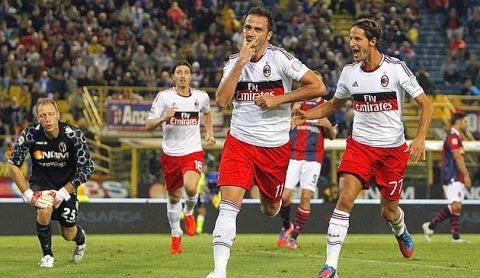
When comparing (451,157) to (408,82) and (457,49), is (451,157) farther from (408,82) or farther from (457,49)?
(457,49)

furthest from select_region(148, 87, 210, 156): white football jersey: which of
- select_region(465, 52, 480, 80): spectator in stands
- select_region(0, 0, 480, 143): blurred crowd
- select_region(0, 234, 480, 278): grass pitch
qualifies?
select_region(465, 52, 480, 80): spectator in stands

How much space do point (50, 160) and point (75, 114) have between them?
1777 cm

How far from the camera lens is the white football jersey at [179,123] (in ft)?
57.3

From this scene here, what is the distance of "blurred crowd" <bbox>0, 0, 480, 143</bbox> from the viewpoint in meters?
32.0

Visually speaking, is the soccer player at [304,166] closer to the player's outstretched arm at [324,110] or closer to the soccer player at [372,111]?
the soccer player at [372,111]

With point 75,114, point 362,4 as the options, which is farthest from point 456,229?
point 362,4

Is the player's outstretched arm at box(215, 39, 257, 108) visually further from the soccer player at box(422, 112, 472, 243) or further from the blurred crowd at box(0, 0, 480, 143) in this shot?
the blurred crowd at box(0, 0, 480, 143)

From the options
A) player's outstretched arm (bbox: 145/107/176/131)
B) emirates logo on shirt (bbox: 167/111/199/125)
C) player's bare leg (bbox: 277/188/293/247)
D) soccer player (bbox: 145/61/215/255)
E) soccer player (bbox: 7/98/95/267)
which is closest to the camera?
soccer player (bbox: 7/98/95/267)

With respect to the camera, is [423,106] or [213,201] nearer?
[423,106]

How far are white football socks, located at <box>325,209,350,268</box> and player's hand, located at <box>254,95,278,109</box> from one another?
62.4 inches

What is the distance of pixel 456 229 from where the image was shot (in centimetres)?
2144

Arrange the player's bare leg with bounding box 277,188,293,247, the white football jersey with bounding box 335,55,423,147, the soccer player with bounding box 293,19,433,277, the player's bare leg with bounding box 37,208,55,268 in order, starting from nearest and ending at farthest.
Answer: the soccer player with bounding box 293,19,433,277 < the white football jersey with bounding box 335,55,423,147 < the player's bare leg with bounding box 37,208,55,268 < the player's bare leg with bounding box 277,188,293,247

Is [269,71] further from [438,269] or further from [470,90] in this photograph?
[470,90]

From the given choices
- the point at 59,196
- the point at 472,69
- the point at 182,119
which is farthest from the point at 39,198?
→ the point at 472,69
